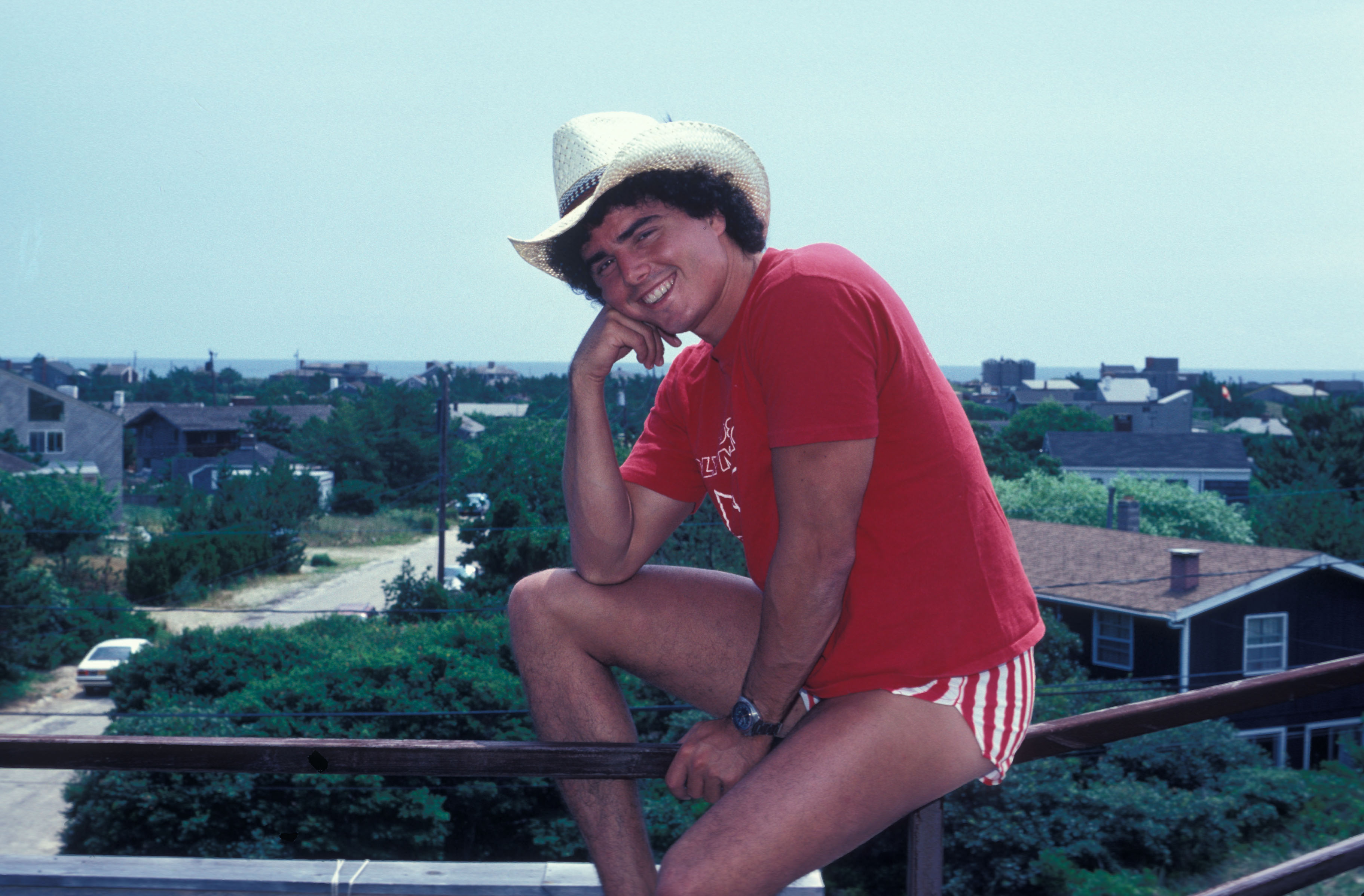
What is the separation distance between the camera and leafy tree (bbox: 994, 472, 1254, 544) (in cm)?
2731

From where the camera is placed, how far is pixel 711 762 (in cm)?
118

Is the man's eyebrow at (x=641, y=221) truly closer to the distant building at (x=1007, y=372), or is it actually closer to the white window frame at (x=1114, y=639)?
the white window frame at (x=1114, y=639)

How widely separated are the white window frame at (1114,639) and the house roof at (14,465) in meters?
28.4

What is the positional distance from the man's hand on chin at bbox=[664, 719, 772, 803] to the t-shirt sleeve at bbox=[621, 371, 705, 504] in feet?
1.36

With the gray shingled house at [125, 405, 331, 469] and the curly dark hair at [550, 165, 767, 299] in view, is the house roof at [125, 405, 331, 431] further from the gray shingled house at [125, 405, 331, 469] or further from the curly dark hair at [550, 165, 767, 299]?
the curly dark hair at [550, 165, 767, 299]

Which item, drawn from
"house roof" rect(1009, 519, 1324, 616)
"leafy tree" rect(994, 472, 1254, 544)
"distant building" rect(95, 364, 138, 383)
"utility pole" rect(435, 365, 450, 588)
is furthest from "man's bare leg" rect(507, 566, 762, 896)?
"distant building" rect(95, 364, 138, 383)

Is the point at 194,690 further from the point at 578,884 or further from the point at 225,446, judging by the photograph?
the point at 225,446

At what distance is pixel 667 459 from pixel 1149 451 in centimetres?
3972

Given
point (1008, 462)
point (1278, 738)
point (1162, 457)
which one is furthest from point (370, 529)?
point (1278, 738)

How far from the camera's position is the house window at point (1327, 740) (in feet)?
51.8

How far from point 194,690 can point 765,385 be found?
15.6 m

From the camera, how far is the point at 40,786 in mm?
16281

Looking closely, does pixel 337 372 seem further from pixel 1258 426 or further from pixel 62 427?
pixel 1258 426

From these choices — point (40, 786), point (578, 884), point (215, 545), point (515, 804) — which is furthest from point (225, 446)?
point (578, 884)
